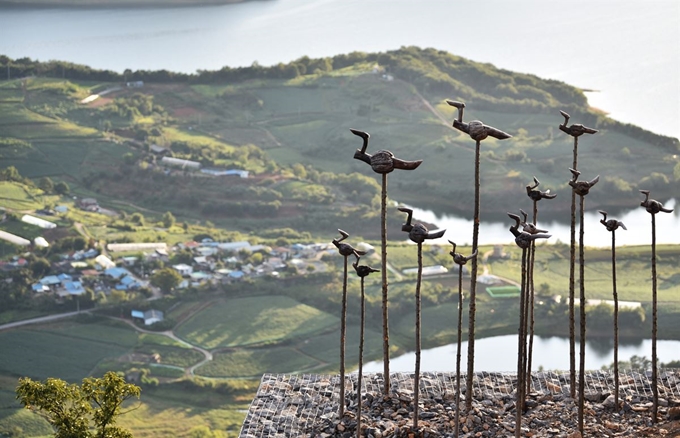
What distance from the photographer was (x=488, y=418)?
1281cm

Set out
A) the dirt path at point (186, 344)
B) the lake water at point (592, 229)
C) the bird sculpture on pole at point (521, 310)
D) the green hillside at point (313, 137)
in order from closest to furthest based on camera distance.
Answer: the bird sculpture on pole at point (521, 310) < the dirt path at point (186, 344) < the lake water at point (592, 229) < the green hillside at point (313, 137)

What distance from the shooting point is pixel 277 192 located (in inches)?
1676

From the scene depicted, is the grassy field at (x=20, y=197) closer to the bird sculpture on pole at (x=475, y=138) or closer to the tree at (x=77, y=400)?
the tree at (x=77, y=400)

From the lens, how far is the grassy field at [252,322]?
31.1m

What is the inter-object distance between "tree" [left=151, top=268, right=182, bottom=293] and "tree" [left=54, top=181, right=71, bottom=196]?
9547 millimetres

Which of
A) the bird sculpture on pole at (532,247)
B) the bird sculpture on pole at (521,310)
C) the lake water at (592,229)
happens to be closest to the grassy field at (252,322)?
the lake water at (592,229)

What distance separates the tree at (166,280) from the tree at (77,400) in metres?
20.5

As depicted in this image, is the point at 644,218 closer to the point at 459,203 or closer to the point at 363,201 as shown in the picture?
the point at 459,203

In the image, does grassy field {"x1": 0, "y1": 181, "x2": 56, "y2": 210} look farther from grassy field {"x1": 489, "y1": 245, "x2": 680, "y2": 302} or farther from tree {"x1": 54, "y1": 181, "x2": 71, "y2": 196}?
grassy field {"x1": 489, "y1": 245, "x2": 680, "y2": 302}

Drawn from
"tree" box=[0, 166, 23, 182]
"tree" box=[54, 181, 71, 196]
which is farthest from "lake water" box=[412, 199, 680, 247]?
"tree" box=[0, 166, 23, 182]

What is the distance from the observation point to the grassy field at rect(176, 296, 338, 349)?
3111 cm

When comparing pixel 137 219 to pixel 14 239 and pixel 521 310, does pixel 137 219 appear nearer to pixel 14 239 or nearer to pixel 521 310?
pixel 14 239

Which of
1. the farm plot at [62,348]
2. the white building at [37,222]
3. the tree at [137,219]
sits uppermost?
the white building at [37,222]

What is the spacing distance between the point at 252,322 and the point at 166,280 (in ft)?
9.17
